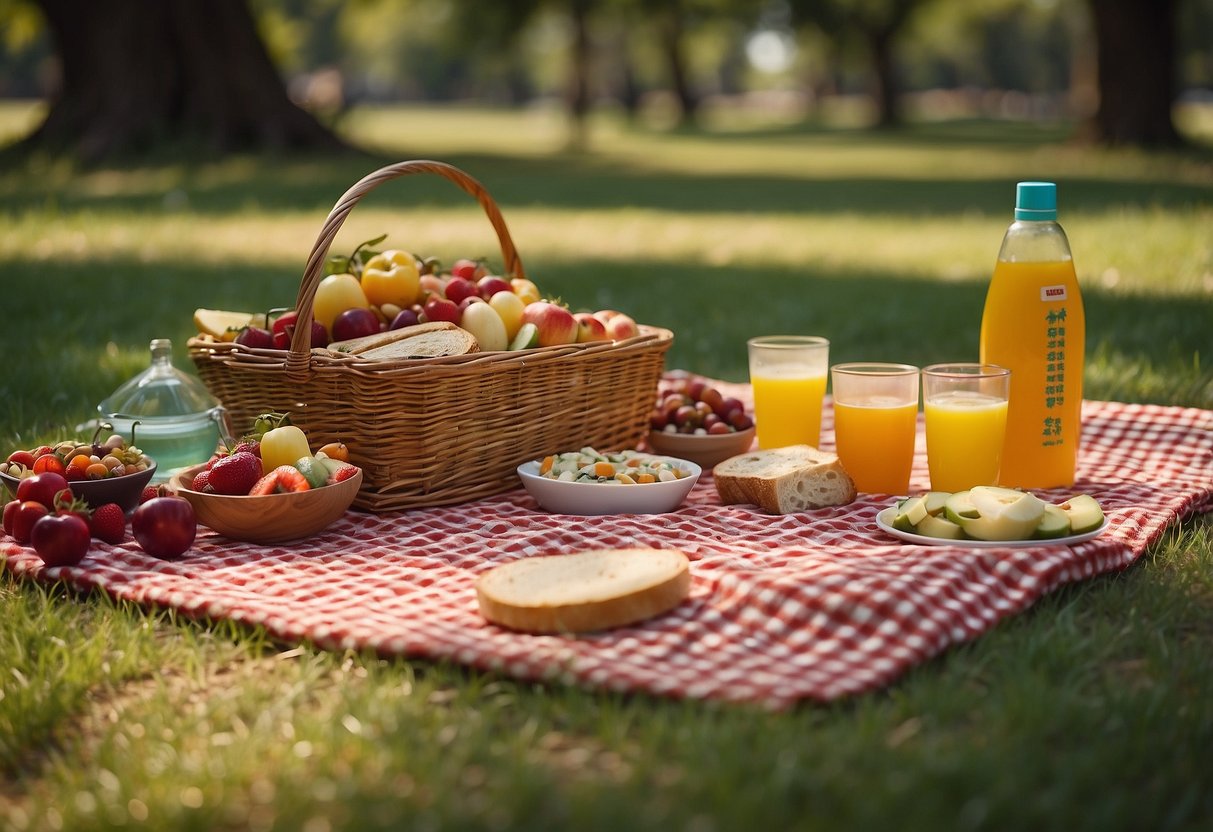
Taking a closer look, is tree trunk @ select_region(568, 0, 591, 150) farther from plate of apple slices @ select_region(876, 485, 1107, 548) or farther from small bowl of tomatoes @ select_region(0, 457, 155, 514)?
plate of apple slices @ select_region(876, 485, 1107, 548)

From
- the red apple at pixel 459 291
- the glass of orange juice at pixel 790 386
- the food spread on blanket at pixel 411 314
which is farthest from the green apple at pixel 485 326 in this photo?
the glass of orange juice at pixel 790 386

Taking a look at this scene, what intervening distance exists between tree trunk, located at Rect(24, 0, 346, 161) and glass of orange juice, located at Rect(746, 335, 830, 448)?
1125cm

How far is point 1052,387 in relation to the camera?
129 inches

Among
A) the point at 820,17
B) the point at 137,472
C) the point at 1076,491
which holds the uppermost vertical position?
the point at 820,17

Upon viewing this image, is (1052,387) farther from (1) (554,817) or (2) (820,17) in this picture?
(2) (820,17)

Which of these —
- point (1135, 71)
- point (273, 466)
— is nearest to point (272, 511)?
point (273, 466)

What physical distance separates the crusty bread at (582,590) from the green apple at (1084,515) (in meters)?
0.92

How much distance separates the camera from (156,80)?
44.7ft

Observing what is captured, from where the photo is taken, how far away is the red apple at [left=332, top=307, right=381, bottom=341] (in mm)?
3420

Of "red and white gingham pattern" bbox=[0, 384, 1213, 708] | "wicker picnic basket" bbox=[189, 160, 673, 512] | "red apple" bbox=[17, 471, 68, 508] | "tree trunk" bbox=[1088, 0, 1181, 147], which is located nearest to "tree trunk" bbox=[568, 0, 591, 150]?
"tree trunk" bbox=[1088, 0, 1181, 147]

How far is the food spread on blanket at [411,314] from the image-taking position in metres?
3.42

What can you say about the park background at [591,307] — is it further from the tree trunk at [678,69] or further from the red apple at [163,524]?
the tree trunk at [678,69]

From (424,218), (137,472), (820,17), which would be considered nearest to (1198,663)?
(137,472)

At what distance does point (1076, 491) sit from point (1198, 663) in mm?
1130
